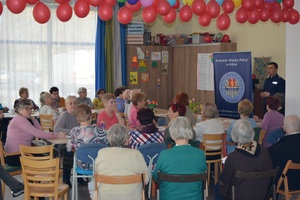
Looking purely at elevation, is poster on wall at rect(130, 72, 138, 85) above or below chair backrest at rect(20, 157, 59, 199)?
above

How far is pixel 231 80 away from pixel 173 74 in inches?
120

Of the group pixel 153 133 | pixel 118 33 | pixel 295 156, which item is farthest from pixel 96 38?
pixel 295 156

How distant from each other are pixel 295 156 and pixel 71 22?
7.48 m

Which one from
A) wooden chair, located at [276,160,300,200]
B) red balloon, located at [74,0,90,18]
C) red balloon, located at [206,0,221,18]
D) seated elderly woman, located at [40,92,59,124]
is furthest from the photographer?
seated elderly woman, located at [40,92,59,124]

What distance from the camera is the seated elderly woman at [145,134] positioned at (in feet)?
16.1

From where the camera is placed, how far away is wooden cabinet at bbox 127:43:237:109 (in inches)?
424

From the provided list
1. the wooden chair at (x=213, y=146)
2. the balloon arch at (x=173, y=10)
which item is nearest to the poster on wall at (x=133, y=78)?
the balloon arch at (x=173, y=10)

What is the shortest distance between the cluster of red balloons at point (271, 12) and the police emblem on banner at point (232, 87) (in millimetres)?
1891

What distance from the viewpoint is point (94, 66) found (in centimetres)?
1122

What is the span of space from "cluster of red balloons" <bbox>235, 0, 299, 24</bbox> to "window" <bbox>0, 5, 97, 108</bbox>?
16.8 feet

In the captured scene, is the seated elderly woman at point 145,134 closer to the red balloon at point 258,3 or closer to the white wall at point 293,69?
the red balloon at point 258,3

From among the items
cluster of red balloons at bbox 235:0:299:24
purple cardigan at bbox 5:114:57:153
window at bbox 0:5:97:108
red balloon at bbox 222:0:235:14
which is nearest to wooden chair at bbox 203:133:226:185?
red balloon at bbox 222:0:235:14

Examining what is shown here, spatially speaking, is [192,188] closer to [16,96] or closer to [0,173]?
[0,173]

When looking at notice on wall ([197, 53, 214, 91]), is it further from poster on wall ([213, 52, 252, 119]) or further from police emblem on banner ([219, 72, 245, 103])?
police emblem on banner ([219, 72, 245, 103])
